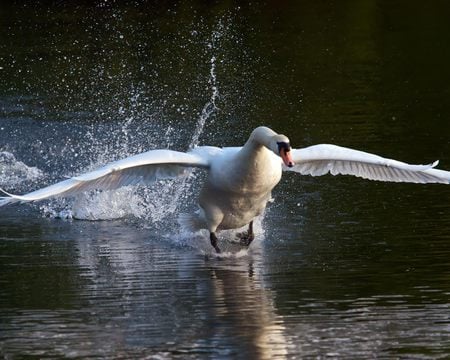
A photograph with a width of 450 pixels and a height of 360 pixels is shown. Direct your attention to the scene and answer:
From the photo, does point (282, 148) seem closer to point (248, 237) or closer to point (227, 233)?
point (248, 237)

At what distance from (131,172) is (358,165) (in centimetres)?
230

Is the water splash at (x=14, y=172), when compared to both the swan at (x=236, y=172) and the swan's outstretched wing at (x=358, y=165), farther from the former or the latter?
the swan's outstretched wing at (x=358, y=165)

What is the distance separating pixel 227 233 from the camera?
1363 centimetres

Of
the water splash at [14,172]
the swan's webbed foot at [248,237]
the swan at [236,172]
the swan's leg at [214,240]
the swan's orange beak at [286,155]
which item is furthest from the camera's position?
the water splash at [14,172]

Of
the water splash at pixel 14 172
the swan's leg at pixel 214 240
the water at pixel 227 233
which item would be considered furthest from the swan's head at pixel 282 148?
the water splash at pixel 14 172

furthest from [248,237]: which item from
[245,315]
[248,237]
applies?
[245,315]

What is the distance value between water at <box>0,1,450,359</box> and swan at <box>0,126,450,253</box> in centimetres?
42

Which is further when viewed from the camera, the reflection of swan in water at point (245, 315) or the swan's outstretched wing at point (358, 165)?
the swan's outstretched wing at point (358, 165)

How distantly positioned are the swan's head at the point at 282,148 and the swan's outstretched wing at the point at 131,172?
50.4 inches

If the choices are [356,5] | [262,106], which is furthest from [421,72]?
[356,5]

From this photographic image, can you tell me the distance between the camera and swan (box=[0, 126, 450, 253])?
11.7m

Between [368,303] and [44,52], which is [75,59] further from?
[368,303]

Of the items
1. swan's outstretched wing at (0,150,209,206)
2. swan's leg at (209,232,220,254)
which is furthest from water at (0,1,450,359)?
swan's outstretched wing at (0,150,209,206)

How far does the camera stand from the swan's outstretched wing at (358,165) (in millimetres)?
12867
